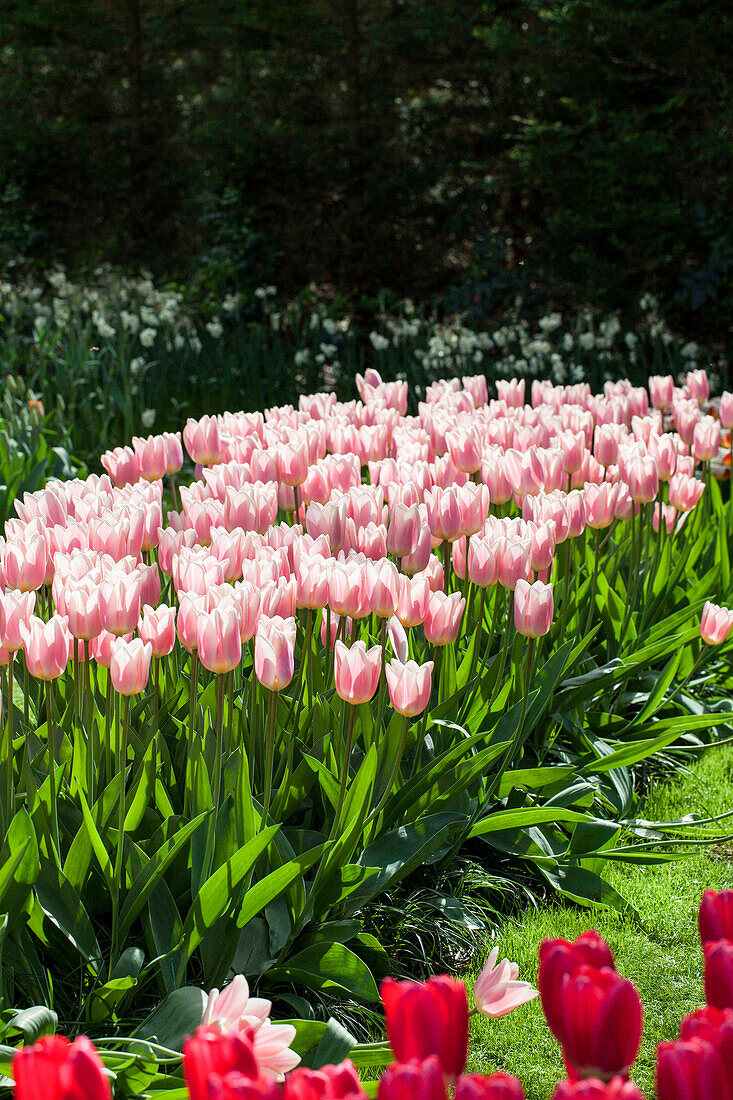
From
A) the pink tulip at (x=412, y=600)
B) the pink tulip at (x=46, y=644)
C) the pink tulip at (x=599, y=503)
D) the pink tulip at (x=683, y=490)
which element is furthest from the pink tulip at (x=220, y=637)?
the pink tulip at (x=683, y=490)

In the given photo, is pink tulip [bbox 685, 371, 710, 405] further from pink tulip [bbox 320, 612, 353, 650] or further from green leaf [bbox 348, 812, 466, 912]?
green leaf [bbox 348, 812, 466, 912]

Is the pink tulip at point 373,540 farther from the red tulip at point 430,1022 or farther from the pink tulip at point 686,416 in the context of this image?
the pink tulip at point 686,416

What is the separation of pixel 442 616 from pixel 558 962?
1222 millimetres

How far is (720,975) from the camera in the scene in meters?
1.11

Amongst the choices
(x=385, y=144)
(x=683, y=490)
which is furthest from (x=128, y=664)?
(x=385, y=144)

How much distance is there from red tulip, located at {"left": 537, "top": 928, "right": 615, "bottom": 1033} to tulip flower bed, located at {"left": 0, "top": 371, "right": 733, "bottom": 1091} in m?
0.39

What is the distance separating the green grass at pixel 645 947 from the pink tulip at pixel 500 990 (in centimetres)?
70

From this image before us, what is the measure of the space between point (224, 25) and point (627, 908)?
1440 centimetres

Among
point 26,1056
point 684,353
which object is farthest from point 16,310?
point 26,1056

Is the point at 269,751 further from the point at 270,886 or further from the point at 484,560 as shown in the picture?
the point at 484,560

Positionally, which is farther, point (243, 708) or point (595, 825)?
point (595, 825)

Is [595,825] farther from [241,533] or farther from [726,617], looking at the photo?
[241,533]

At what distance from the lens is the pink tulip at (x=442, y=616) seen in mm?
2273

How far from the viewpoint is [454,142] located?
11.4 m
